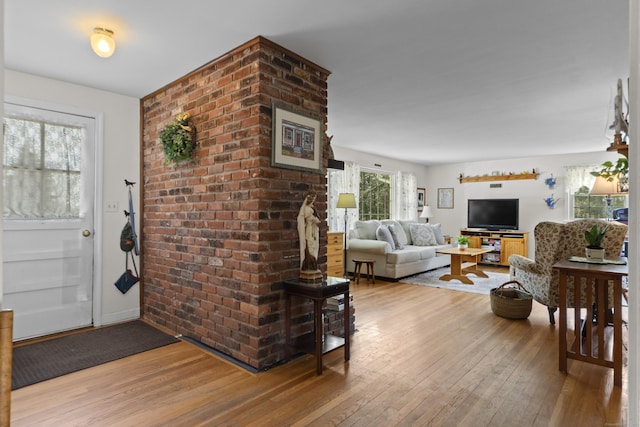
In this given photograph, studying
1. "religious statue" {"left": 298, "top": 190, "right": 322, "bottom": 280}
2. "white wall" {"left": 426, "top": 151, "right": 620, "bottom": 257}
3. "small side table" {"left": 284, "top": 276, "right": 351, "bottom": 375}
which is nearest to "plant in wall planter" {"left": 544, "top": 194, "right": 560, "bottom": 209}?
"white wall" {"left": 426, "top": 151, "right": 620, "bottom": 257}

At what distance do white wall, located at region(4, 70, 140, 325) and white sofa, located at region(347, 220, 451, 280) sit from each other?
3.46 m

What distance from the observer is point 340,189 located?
6.45m

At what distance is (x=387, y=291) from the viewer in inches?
198

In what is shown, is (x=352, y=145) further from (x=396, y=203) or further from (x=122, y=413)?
(x=122, y=413)

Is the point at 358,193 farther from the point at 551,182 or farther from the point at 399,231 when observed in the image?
the point at 551,182

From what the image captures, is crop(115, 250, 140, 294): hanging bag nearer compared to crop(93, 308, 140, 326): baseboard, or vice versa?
crop(93, 308, 140, 326): baseboard

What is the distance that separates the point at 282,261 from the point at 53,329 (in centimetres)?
233

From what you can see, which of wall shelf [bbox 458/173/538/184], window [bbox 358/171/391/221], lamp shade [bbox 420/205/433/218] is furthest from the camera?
lamp shade [bbox 420/205/433/218]

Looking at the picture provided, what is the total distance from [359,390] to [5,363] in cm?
190

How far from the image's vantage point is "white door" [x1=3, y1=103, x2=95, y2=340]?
3070mm

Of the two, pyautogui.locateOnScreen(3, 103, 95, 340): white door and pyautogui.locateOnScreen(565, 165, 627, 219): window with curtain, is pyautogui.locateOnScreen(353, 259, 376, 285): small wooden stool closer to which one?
pyautogui.locateOnScreen(3, 103, 95, 340): white door

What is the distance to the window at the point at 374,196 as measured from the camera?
7.23 meters

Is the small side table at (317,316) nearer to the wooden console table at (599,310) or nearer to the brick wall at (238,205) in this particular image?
the brick wall at (238,205)

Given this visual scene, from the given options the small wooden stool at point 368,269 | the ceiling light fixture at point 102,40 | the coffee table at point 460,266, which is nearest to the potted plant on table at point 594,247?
the coffee table at point 460,266
